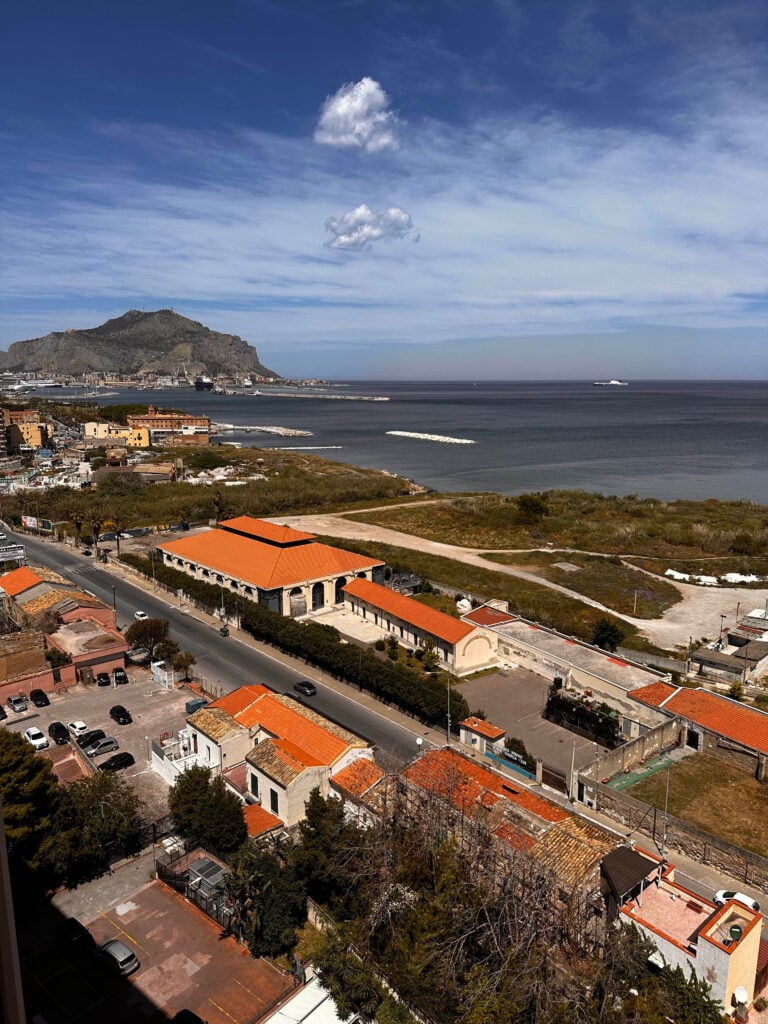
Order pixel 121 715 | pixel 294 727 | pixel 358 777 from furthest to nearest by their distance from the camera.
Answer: pixel 121 715 → pixel 294 727 → pixel 358 777

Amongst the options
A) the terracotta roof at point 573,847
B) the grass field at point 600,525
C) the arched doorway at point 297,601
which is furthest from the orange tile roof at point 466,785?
the grass field at point 600,525

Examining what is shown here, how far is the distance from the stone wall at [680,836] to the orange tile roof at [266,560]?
80.8 ft

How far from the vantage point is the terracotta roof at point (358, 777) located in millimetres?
23391

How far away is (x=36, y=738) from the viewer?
1152 inches

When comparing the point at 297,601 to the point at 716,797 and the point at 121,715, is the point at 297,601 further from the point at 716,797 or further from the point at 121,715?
the point at 716,797

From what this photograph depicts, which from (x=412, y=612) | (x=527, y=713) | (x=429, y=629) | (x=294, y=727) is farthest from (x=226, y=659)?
(x=527, y=713)

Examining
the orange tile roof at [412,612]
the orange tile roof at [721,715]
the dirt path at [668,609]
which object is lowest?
the dirt path at [668,609]

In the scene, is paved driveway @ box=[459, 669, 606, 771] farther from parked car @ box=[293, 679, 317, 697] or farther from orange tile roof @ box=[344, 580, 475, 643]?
parked car @ box=[293, 679, 317, 697]

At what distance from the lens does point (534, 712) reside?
33.2 meters

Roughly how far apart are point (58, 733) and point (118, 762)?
411 centimetres

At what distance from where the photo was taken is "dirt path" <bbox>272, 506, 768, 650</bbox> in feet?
147

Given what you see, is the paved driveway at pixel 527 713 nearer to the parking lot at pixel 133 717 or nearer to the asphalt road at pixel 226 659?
the asphalt road at pixel 226 659

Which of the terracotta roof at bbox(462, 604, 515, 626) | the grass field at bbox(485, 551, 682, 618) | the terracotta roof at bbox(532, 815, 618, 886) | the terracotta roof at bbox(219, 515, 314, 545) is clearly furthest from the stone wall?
the terracotta roof at bbox(219, 515, 314, 545)

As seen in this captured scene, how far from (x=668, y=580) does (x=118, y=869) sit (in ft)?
152
